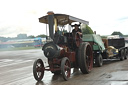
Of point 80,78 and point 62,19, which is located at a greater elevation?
point 62,19

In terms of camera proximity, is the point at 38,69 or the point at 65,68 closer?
the point at 65,68

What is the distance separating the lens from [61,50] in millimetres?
6746

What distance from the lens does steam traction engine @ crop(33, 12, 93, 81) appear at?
6461 millimetres

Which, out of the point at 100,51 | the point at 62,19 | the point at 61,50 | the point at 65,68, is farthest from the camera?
the point at 100,51

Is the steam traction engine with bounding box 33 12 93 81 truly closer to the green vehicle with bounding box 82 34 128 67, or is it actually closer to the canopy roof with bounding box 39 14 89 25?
the canopy roof with bounding box 39 14 89 25

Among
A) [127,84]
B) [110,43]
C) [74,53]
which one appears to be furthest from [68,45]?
[110,43]

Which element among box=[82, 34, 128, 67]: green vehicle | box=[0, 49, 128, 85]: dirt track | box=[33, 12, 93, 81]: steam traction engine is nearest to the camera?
box=[0, 49, 128, 85]: dirt track

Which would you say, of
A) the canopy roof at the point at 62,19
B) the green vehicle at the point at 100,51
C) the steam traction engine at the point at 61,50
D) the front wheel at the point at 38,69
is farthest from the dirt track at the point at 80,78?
the canopy roof at the point at 62,19

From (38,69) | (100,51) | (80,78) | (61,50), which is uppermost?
(61,50)

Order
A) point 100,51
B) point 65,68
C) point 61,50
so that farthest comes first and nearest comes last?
point 100,51
point 61,50
point 65,68

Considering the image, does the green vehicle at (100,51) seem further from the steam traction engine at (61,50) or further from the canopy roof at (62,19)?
the canopy roof at (62,19)

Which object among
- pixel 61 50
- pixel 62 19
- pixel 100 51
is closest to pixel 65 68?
pixel 61 50

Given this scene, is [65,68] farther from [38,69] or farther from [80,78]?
[38,69]

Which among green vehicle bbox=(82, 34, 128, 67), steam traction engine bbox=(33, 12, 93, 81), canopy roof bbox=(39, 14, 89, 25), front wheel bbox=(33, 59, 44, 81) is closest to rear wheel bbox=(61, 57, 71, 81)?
steam traction engine bbox=(33, 12, 93, 81)
